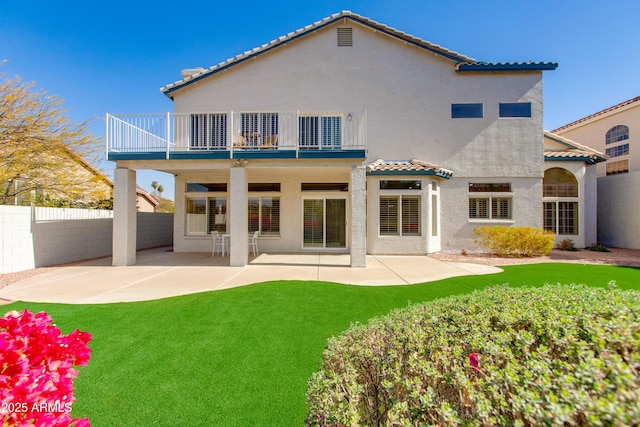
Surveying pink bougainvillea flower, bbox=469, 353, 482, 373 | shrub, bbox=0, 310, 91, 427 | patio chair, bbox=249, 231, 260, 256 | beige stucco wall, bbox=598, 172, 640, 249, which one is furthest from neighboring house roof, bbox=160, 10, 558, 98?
pink bougainvillea flower, bbox=469, 353, 482, 373

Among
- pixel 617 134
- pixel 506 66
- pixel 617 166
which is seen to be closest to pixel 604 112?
pixel 617 134

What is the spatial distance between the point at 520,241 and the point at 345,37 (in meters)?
12.3

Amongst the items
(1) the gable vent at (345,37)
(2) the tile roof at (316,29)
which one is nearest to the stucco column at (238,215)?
(2) the tile roof at (316,29)

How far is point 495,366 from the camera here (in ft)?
5.11

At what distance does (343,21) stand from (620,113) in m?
18.4

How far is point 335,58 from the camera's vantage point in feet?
44.9

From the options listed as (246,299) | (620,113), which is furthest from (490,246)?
(620,113)

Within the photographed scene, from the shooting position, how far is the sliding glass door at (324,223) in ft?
43.7

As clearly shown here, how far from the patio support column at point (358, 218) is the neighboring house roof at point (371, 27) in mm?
8225

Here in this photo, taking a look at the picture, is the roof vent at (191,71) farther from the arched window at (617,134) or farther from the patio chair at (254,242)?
the arched window at (617,134)

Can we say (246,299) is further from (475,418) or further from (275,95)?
(275,95)

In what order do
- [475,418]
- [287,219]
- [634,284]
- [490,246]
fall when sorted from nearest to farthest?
[475,418], [634,284], [490,246], [287,219]

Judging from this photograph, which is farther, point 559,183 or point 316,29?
point 559,183

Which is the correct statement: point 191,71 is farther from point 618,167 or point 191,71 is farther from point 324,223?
point 618,167
